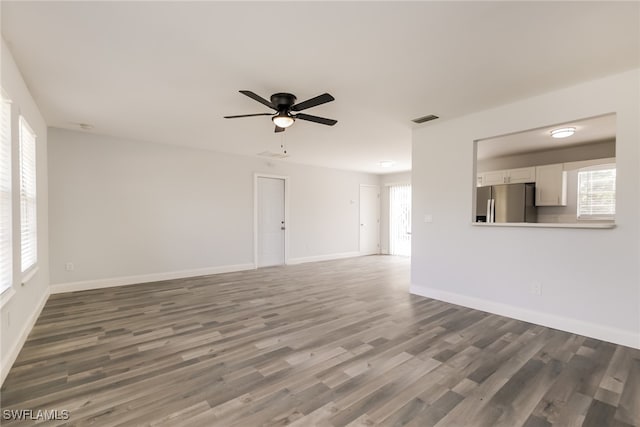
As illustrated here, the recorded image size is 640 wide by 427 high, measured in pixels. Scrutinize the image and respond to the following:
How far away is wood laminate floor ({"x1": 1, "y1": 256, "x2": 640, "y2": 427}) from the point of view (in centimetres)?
178

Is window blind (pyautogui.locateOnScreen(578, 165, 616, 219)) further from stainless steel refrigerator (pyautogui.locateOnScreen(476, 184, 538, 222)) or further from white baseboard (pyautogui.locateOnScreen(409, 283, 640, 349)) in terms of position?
white baseboard (pyautogui.locateOnScreen(409, 283, 640, 349))

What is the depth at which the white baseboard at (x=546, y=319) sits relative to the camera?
273 cm

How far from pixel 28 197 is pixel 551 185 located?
24.3 feet

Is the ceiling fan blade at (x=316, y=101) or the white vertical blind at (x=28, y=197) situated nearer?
the ceiling fan blade at (x=316, y=101)

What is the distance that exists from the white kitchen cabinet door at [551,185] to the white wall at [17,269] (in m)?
6.99

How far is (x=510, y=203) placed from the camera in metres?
5.26

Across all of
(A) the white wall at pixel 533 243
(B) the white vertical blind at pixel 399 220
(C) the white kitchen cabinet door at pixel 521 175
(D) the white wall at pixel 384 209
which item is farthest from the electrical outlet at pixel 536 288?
(D) the white wall at pixel 384 209

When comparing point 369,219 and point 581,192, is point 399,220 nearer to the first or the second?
point 369,219

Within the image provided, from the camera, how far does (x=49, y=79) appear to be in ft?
9.27

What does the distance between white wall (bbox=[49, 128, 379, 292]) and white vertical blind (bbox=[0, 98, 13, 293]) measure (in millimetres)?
2570

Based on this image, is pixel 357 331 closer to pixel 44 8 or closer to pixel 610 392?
pixel 610 392

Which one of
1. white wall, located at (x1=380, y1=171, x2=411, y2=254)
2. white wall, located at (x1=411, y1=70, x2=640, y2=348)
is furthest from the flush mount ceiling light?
white wall, located at (x1=380, y1=171, x2=411, y2=254)

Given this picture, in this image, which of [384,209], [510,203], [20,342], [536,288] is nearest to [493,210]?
[510,203]

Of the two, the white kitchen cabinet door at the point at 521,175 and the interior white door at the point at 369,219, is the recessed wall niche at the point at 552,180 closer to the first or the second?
the white kitchen cabinet door at the point at 521,175
